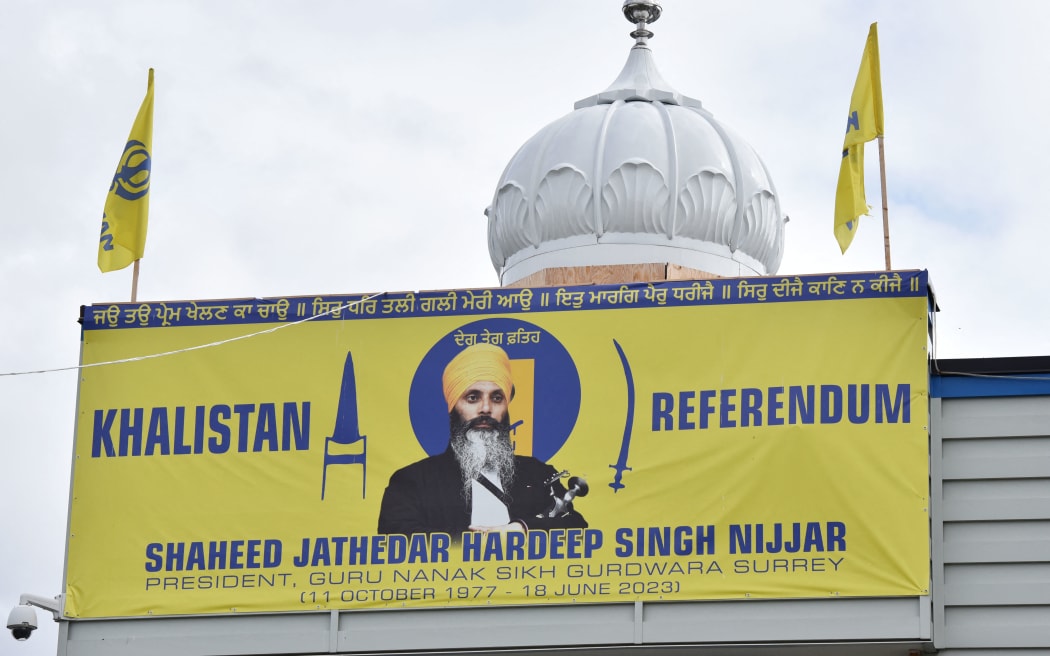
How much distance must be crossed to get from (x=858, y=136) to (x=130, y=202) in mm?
7234

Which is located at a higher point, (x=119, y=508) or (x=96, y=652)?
(x=119, y=508)

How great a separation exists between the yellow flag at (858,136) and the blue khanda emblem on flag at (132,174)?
691 centimetres

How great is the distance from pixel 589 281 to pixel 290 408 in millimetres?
3350

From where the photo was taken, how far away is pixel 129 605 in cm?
1861

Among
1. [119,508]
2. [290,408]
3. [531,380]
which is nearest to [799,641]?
[531,380]

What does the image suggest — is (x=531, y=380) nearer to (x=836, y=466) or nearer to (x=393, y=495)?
(x=393, y=495)

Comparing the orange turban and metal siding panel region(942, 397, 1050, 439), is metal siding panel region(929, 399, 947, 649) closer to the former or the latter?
metal siding panel region(942, 397, 1050, 439)

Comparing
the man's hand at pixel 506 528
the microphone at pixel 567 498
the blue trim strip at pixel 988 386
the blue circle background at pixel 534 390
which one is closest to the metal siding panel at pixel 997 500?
the blue trim strip at pixel 988 386

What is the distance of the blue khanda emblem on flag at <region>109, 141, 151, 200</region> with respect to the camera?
67.1ft

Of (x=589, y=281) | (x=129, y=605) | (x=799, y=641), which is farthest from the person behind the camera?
(x=589, y=281)

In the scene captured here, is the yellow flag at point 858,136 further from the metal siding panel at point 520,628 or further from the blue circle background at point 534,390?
the metal siding panel at point 520,628

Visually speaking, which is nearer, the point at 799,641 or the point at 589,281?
the point at 799,641

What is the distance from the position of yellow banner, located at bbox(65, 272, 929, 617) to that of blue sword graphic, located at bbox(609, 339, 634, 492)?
2 cm

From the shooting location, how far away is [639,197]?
2058 centimetres
